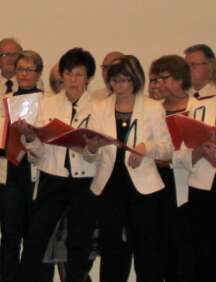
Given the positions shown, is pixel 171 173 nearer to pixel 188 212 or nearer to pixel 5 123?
pixel 188 212

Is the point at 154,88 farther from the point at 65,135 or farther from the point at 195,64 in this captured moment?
the point at 65,135

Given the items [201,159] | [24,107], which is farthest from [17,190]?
[201,159]

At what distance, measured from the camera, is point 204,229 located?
11.6 ft

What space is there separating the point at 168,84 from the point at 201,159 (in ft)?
1.58

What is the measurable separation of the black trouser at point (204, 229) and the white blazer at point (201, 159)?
0.15 feet

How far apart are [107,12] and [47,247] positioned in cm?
258

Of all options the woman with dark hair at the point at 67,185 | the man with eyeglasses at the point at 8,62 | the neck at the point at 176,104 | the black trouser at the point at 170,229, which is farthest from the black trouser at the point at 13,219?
the neck at the point at 176,104

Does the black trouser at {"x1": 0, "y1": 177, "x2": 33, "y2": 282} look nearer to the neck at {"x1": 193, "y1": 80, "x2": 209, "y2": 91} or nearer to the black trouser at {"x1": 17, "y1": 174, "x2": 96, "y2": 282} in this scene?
the black trouser at {"x1": 17, "y1": 174, "x2": 96, "y2": 282}

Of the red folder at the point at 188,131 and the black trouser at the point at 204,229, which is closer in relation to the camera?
the red folder at the point at 188,131

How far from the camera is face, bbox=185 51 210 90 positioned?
399 centimetres

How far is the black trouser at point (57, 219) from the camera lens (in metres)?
3.70

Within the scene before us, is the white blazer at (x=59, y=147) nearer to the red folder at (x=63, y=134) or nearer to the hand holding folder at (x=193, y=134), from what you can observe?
the red folder at (x=63, y=134)

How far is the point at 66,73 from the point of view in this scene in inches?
148

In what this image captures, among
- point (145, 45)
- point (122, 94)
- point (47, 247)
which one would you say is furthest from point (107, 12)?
point (47, 247)
